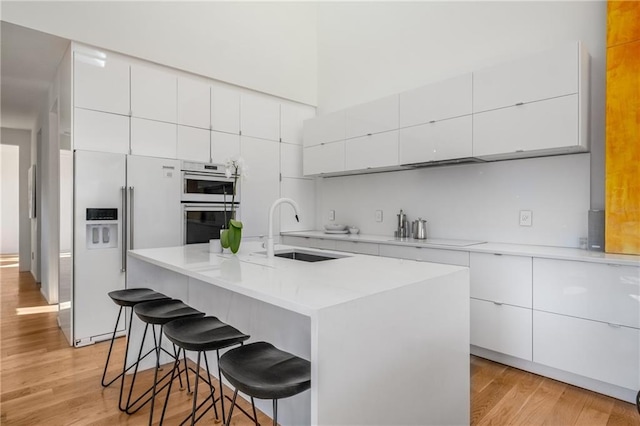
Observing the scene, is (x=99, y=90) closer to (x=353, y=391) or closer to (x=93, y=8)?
(x=93, y=8)

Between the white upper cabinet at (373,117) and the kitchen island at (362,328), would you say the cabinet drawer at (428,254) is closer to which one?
the kitchen island at (362,328)

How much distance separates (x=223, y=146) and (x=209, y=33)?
1244 mm

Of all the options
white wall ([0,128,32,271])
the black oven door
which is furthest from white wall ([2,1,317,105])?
white wall ([0,128,32,271])

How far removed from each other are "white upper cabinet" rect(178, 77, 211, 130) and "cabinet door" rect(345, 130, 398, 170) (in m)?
1.61

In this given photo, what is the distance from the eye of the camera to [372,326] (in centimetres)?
125

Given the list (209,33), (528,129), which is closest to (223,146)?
(209,33)

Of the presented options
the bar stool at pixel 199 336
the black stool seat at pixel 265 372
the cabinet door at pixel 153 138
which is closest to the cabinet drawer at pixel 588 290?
the black stool seat at pixel 265 372

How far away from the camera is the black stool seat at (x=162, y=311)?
1862 mm

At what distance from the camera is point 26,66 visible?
364 centimetres

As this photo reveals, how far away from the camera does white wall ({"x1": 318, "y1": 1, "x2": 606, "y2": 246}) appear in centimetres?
266

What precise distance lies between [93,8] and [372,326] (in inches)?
143

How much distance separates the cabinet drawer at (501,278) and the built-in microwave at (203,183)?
7.63 feet

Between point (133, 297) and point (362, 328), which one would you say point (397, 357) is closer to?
point (362, 328)

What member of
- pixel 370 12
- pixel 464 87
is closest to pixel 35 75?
pixel 370 12
